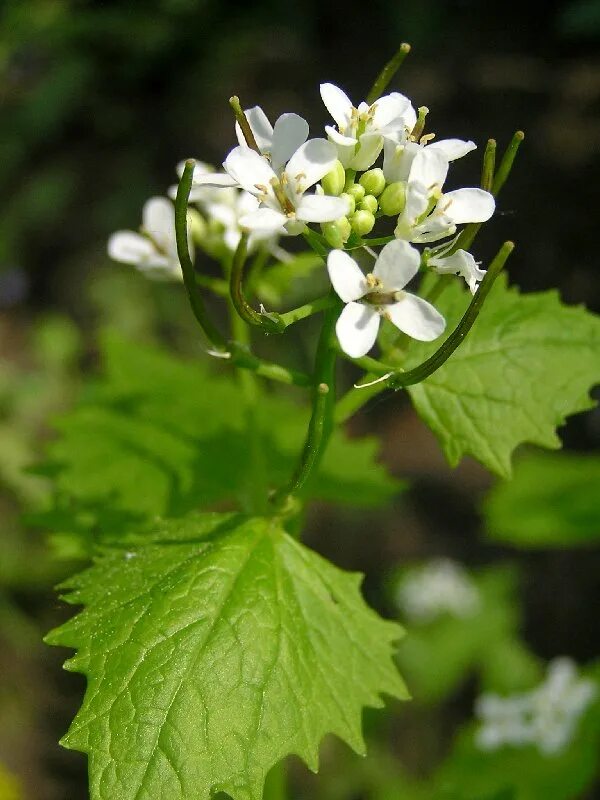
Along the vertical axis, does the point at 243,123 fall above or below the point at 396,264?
above

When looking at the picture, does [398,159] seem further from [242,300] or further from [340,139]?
[242,300]

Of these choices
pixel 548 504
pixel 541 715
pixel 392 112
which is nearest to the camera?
pixel 392 112

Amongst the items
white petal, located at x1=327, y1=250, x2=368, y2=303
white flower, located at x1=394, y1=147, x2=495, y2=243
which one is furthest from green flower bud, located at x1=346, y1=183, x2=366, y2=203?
white petal, located at x1=327, y1=250, x2=368, y2=303

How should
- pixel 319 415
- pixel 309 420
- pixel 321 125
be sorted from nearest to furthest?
pixel 319 415
pixel 309 420
pixel 321 125

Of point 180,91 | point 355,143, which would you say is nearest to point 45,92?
point 180,91

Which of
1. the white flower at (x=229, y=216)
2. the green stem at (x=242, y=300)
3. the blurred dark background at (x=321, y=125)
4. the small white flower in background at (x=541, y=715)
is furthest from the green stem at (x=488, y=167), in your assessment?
the blurred dark background at (x=321, y=125)

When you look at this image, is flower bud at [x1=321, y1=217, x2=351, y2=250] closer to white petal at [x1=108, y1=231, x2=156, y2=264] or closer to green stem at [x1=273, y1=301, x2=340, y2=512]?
green stem at [x1=273, y1=301, x2=340, y2=512]

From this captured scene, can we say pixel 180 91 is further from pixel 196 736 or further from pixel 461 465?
pixel 196 736

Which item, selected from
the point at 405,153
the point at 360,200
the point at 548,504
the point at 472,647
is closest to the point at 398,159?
the point at 405,153
